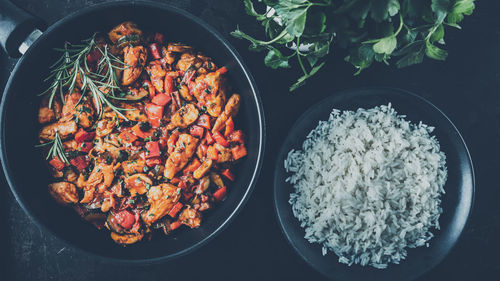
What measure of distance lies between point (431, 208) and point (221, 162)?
1177mm

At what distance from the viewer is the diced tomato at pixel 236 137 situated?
78.4 inches

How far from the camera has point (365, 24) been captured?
5.72ft

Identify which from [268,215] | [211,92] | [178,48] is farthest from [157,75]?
[268,215]

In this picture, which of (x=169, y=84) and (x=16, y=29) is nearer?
(x=16, y=29)

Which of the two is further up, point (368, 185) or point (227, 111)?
point (227, 111)

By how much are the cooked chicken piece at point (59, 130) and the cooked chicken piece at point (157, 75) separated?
445 mm

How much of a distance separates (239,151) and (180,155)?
1.05ft

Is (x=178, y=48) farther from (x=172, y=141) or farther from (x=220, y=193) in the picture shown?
(x=220, y=193)

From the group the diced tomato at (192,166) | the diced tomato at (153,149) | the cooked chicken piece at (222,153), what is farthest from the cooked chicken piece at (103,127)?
the cooked chicken piece at (222,153)

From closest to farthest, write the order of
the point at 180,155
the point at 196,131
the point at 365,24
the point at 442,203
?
the point at 365,24
the point at 180,155
the point at 196,131
the point at 442,203

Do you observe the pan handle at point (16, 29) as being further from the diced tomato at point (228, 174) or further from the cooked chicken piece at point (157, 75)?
the diced tomato at point (228, 174)

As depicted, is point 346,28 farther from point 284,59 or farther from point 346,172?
point 346,172

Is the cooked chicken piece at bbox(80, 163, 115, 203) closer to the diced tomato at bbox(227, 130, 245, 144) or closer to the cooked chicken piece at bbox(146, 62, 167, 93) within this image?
the cooked chicken piece at bbox(146, 62, 167, 93)

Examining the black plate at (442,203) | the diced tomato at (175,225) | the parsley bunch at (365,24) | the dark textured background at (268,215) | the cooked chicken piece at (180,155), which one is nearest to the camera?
the parsley bunch at (365,24)
